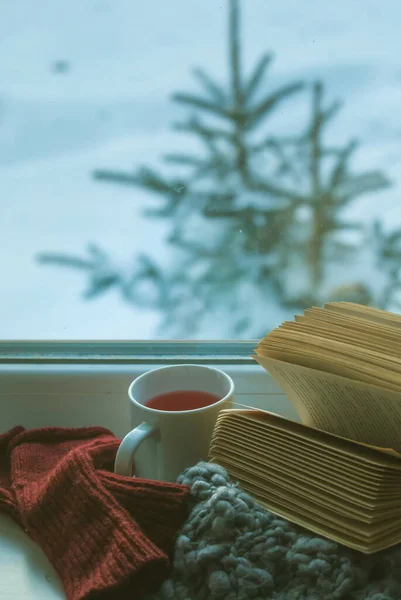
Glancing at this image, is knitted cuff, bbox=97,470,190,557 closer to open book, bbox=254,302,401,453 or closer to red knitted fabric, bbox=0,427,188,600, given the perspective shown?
red knitted fabric, bbox=0,427,188,600

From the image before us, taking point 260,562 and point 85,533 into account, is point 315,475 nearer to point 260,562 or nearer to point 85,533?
point 260,562

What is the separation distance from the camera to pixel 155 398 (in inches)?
22.6

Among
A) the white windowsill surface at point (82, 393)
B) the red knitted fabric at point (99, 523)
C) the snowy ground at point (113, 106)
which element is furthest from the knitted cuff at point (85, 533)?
the snowy ground at point (113, 106)

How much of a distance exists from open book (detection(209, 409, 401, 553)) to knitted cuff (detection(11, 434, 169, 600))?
8 centimetres

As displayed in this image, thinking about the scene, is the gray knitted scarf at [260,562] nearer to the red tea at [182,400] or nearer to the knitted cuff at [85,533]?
the knitted cuff at [85,533]

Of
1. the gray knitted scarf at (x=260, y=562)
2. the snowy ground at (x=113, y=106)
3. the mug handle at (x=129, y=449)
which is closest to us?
the gray knitted scarf at (x=260, y=562)

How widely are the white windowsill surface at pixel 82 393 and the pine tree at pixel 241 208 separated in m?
0.09

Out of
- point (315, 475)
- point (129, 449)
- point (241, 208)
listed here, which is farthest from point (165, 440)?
point (241, 208)

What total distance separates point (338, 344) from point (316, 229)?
265mm

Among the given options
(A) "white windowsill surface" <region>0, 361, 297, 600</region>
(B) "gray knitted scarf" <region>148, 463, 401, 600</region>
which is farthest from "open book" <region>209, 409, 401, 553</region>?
(A) "white windowsill surface" <region>0, 361, 297, 600</region>

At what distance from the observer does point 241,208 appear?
2.21 ft

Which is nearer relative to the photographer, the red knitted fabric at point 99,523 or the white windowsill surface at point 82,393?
the red knitted fabric at point 99,523

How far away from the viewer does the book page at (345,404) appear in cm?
40

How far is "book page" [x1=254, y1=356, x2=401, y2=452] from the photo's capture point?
1.32ft
